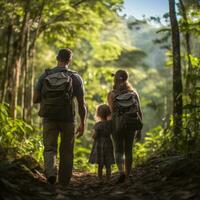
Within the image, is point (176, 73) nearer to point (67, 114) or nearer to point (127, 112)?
point (127, 112)

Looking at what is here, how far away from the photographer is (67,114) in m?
6.04

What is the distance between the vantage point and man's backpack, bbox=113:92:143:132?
6562 millimetres

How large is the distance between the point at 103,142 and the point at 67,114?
168cm

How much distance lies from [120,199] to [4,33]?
960 centimetres

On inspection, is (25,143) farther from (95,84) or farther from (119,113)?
(95,84)

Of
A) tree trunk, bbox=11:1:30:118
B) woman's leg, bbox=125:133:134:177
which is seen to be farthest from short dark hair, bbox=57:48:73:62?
tree trunk, bbox=11:1:30:118

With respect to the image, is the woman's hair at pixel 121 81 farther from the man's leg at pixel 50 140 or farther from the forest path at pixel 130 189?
the forest path at pixel 130 189

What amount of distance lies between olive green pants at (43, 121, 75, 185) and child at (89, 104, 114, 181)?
4.35 ft

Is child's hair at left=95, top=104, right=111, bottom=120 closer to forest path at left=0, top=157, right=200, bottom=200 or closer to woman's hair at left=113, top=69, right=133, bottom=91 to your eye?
woman's hair at left=113, top=69, right=133, bottom=91

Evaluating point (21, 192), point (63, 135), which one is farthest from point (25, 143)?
point (21, 192)

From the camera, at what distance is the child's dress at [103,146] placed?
7.53 metres

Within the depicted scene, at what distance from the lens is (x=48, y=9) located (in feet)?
37.7

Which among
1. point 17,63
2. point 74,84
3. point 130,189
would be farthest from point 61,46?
point 130,189

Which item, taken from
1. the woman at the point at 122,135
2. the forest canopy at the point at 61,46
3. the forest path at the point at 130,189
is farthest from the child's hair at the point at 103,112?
the forest path at the point at 130,189
